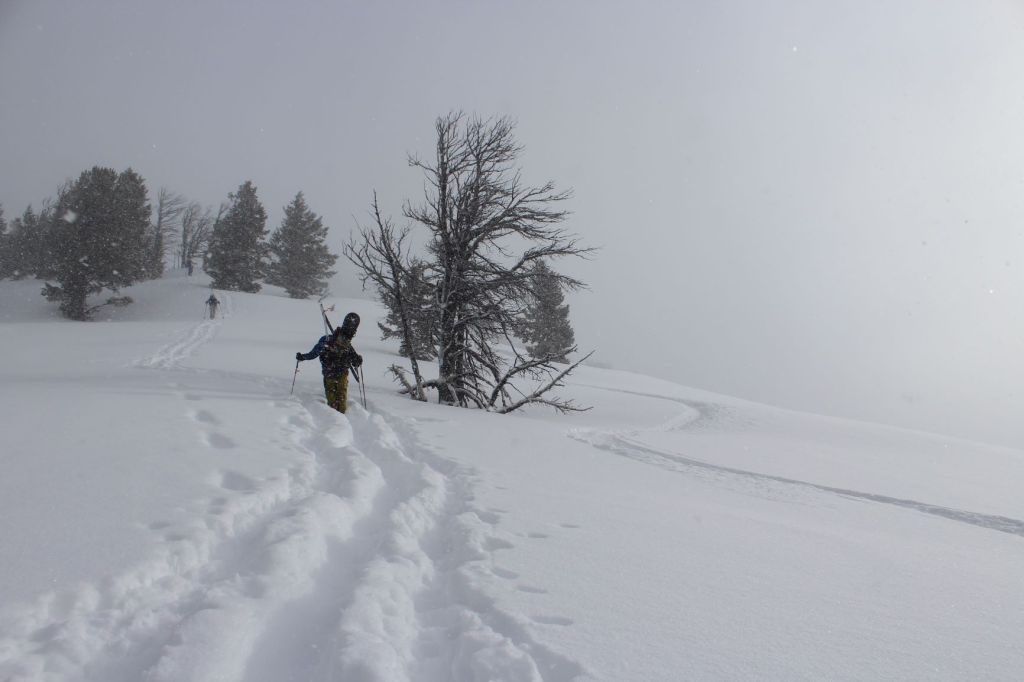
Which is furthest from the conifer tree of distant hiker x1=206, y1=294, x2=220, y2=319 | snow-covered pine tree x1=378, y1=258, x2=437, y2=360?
snow-covered pine tree x1=378, y1=258, x2=437, y2=360

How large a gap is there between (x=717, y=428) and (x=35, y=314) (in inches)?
1575

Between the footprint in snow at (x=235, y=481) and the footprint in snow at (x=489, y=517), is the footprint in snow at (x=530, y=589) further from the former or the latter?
the footprint in snow at (x=235, y=481)

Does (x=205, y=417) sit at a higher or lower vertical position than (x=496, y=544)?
higher

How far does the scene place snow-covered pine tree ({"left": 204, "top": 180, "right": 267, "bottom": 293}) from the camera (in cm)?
4322

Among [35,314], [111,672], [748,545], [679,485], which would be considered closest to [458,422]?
[679,485]

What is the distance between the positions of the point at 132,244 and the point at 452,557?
37.4 metres

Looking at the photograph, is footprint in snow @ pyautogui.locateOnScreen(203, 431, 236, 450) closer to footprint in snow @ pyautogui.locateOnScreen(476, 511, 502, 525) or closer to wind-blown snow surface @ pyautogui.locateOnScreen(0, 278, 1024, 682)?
wind-blown snow surface @ pyautogui.locateOnScreen(0, 278, 1024, 682)

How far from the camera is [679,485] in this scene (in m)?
6.33

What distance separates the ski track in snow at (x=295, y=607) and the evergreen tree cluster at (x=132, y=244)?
35370mm

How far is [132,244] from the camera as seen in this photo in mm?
32500

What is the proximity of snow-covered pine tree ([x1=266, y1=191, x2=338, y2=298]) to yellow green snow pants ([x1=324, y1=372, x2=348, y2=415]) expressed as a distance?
4205cm

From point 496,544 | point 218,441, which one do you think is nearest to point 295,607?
point 496,544

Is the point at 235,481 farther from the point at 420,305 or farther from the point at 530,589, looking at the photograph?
the point at 420,305

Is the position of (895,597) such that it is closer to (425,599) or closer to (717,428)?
(425,599)
